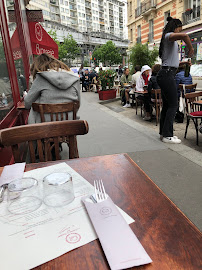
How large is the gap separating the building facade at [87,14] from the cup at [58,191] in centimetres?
5683

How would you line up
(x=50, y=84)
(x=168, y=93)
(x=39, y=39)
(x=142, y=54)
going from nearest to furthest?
(x=50, y=84) → (x=168, y=93) → (x=39, y=39) → (x=142, y=54)

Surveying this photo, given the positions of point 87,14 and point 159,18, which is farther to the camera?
point 87,14

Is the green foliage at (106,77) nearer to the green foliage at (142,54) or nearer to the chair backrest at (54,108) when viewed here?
the green foliage at (142,54)

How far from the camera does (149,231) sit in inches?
29.2

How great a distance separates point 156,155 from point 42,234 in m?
3.47

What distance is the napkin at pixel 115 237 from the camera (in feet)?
2.00

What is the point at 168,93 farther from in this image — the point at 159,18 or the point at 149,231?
the point at 159,18

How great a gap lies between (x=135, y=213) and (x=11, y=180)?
0.62 meters

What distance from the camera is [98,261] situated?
0.63 meters

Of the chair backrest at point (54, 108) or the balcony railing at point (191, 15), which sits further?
the balcony railing at point (191, 15)

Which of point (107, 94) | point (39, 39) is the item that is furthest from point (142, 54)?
point (39, 39)

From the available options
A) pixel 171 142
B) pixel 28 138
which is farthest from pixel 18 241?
pixel 171 142

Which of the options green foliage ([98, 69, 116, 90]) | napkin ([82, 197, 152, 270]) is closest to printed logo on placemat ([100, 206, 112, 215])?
napkin ([82, 197, 152, 270])

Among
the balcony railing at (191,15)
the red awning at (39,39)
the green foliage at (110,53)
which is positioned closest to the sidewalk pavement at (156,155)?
the red awning at (39,39)
